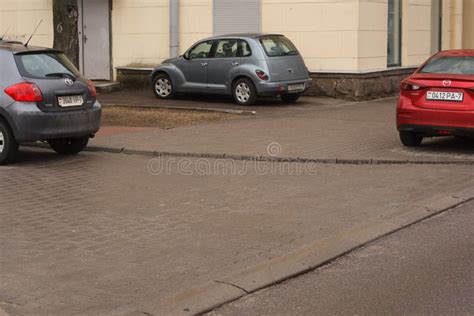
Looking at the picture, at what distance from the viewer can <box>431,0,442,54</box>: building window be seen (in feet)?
78.5

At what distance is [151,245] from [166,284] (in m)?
1.06

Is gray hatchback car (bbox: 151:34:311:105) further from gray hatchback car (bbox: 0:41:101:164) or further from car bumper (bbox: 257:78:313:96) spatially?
gray hatchback car (bbox: 0:41:101:164)

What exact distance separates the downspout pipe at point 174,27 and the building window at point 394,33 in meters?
5.66

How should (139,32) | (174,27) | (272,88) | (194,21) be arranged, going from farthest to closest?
(139,32)
(174,27)
(194,21)
(272,88)

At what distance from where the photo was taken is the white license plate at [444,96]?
1114 cm

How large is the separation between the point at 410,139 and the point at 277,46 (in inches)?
262

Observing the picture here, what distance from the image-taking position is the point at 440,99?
37.1ft

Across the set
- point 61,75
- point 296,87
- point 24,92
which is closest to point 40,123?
point 24,92

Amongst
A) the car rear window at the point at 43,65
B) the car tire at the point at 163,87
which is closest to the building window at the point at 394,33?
the car tire at the point at 163,87

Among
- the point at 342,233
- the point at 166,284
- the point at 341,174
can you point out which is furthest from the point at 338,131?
the point at 166,284

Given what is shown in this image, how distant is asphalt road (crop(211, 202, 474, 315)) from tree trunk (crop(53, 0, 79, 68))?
10966mm

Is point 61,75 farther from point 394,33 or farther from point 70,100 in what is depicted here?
point 394,33

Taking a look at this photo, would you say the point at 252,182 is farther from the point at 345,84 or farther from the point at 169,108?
the point at 345,84

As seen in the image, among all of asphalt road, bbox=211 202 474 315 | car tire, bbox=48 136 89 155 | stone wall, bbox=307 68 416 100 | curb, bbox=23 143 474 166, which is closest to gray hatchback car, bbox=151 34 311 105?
stone wall, bbox=307 68 416 100
